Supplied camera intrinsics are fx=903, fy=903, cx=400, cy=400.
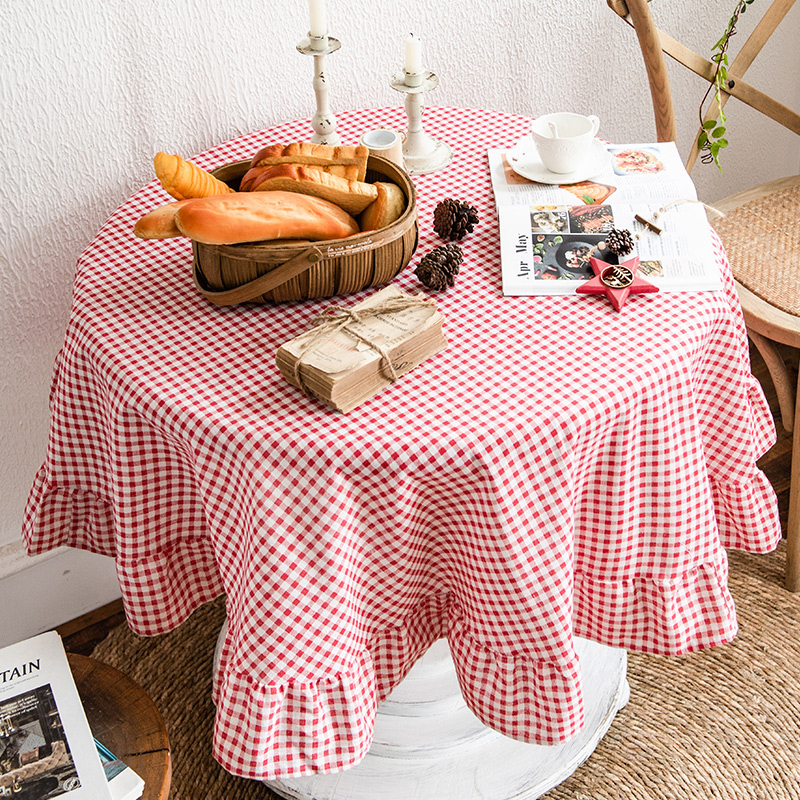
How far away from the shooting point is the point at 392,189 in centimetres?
107

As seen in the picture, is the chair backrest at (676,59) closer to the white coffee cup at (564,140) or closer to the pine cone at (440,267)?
the white coffee cup at (564,140)

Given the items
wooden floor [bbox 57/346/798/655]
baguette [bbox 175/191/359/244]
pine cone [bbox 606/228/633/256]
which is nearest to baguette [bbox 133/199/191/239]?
baguette [bbox 175/191/359/244]

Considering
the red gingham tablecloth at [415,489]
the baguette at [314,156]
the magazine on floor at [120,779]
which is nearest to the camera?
the red gingham tablecloth at [415,489]

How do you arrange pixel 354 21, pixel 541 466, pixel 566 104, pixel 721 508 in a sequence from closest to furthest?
pixel 541 466
pixel 721 508
pixel 354 21
pixel 566 104

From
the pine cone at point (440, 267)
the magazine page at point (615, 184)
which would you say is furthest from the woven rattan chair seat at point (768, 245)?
the pine cone at point (440, 267)

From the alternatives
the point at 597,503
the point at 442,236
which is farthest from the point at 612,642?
the point at 442,236

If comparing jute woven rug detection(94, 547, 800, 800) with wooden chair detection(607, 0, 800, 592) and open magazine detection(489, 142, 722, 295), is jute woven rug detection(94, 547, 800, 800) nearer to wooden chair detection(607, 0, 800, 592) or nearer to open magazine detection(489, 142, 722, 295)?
wooden chair detection(607, 0, 800, 592)

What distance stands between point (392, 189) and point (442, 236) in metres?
0.10

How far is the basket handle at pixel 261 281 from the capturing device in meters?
0.97

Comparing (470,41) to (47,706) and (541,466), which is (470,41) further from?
(47,706)

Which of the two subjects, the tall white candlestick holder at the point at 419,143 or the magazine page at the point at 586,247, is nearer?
the magazine page at the point at 586,247

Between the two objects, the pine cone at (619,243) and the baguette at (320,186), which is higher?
the baguette at (320,186)

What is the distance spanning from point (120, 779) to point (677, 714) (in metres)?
0.89

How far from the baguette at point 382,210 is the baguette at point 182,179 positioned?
0.18 meters
